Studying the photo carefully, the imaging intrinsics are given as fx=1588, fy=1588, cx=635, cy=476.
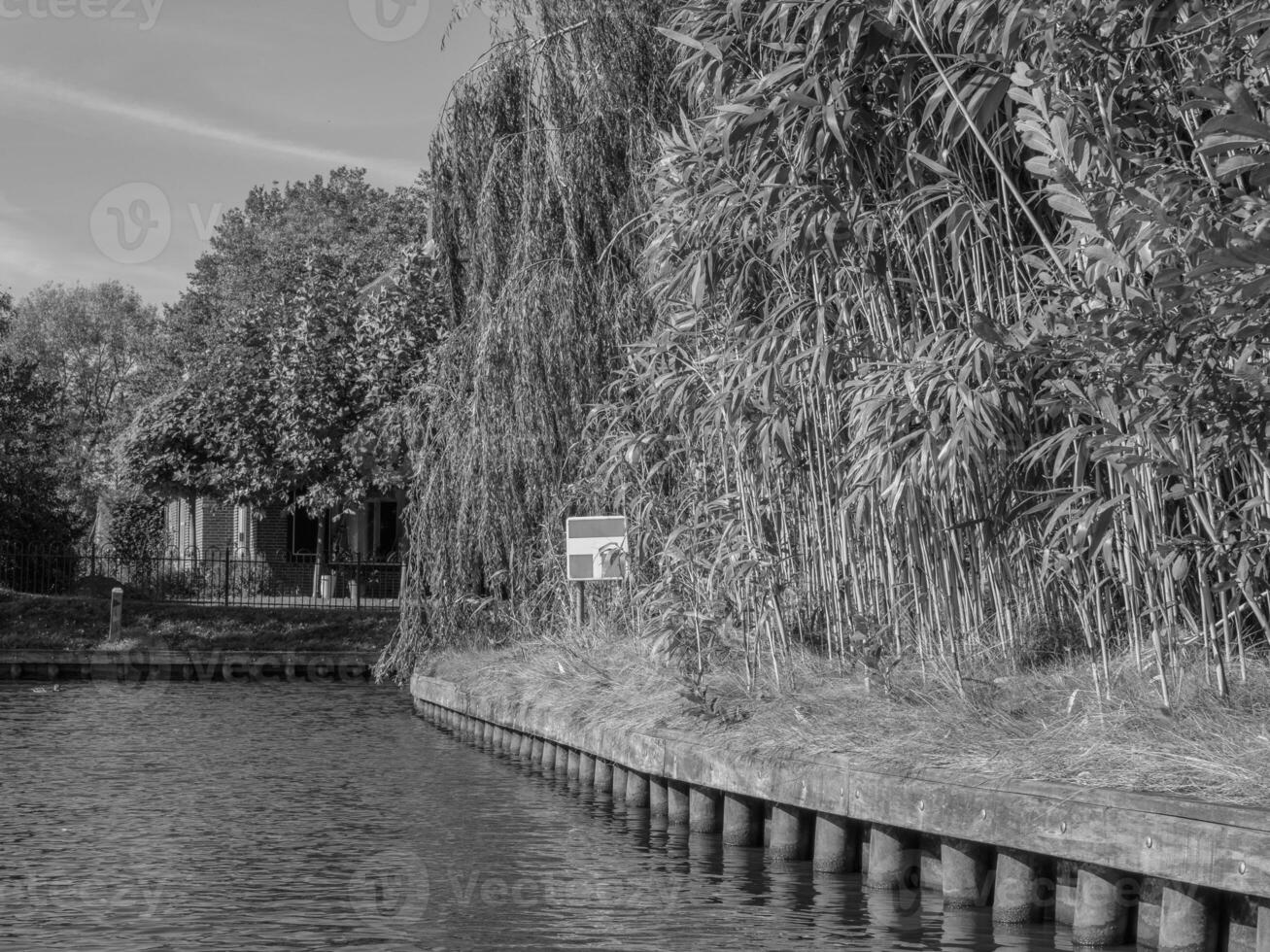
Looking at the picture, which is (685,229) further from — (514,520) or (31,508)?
(31,508)

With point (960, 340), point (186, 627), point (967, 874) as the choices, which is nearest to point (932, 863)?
point (967, 874)

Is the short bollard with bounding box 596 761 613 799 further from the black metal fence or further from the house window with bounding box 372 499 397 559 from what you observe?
the house window with bounding box 372 499 397 559

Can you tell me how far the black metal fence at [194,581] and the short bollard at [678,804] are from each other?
19075mm

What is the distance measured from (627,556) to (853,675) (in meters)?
3.84

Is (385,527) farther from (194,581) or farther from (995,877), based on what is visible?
(995,877)

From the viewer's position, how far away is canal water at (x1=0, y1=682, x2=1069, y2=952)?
7.21 m

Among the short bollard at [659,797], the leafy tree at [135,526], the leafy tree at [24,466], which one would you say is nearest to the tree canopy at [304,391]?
the leafy tree at [24,466]

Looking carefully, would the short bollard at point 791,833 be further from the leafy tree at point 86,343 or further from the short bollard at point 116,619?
the leafy tree at point 86,343

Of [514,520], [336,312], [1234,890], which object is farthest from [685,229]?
[336,312]

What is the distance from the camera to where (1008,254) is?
340 inches

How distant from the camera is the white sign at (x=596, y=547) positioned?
1344 centimetres

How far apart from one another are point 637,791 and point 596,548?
10.2 ft

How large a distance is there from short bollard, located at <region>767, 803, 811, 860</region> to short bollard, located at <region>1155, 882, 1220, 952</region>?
2836mm

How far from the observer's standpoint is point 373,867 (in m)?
8.93
